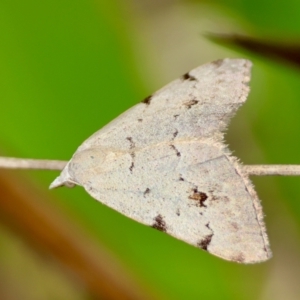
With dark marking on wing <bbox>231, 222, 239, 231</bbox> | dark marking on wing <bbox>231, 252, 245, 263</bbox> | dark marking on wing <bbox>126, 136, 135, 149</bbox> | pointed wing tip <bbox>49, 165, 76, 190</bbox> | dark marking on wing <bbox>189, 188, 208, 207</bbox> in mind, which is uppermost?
dark marking on wing <bbox>126, 136, 135, 149</bbox>

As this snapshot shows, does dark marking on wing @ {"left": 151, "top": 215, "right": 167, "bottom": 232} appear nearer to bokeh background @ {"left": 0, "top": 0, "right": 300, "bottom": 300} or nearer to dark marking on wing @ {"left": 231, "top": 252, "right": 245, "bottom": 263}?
dark marking on wing @ {"left": 231, "top": 252, "right": 245, "bottom": 263}

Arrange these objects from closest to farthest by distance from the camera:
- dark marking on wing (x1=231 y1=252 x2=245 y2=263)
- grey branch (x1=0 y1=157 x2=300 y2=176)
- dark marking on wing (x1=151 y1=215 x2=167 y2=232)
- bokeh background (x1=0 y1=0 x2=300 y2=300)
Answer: grey branch (x1=0 y1=157 x2=300 y2=176), dark marking on wing (x1=231 y1=252 x2=245 y2=263), dark marking on wing (x1=151 y1=215 x2=167 y2=232), bokeh background (x1=0 y1=0 x2=300 y2=300)

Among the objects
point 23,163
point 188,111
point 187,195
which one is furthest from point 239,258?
point 23,163

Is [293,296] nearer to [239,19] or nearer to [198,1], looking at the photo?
[239,19]

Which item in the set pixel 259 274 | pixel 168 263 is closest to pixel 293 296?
pixel 259 274

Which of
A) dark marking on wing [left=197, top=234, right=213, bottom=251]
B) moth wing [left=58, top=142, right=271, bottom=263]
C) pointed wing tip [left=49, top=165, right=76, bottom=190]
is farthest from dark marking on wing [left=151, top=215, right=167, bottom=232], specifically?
pointed wing tip [left=49, top=165, right=76, bottom=190]

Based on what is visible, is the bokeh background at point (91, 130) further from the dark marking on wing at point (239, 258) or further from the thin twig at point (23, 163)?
the dark marking on wing at point (239, 258)

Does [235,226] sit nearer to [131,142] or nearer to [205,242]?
[205,242]
